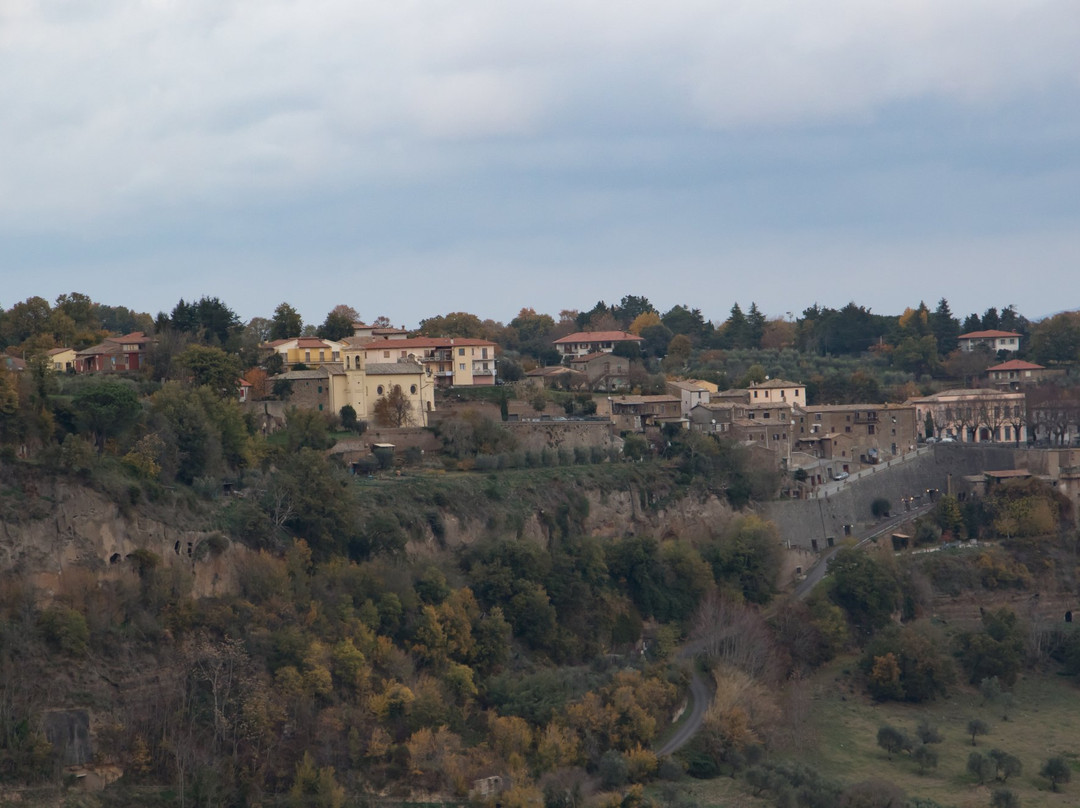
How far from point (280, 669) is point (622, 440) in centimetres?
2125

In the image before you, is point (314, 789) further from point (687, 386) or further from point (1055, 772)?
point (687, 386)

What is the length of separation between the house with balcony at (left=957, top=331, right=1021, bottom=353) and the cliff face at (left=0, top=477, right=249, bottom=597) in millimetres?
49854

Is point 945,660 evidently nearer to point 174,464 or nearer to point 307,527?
point 307,527

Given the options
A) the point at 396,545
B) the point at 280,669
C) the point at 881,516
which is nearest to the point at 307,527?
the point at 396,545

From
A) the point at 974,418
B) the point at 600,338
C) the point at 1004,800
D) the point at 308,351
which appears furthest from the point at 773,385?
the point at 1004,800

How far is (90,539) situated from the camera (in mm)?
37844

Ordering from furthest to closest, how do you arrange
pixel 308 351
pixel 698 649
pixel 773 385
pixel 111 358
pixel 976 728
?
pixel 773 385, pixel 308 351, pixel 111 358, pixel 698 649, pixel 976 728

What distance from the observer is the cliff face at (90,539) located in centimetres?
3678

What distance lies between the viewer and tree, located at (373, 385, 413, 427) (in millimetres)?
51594

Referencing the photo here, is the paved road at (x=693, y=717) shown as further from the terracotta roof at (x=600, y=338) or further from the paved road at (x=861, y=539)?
the terracotta roof at (x=600, y=338)

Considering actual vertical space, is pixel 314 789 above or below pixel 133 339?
below

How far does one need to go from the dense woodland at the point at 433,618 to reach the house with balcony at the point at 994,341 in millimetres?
24386

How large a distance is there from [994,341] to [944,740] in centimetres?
4202

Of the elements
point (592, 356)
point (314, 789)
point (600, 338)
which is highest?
point (600, 338)
